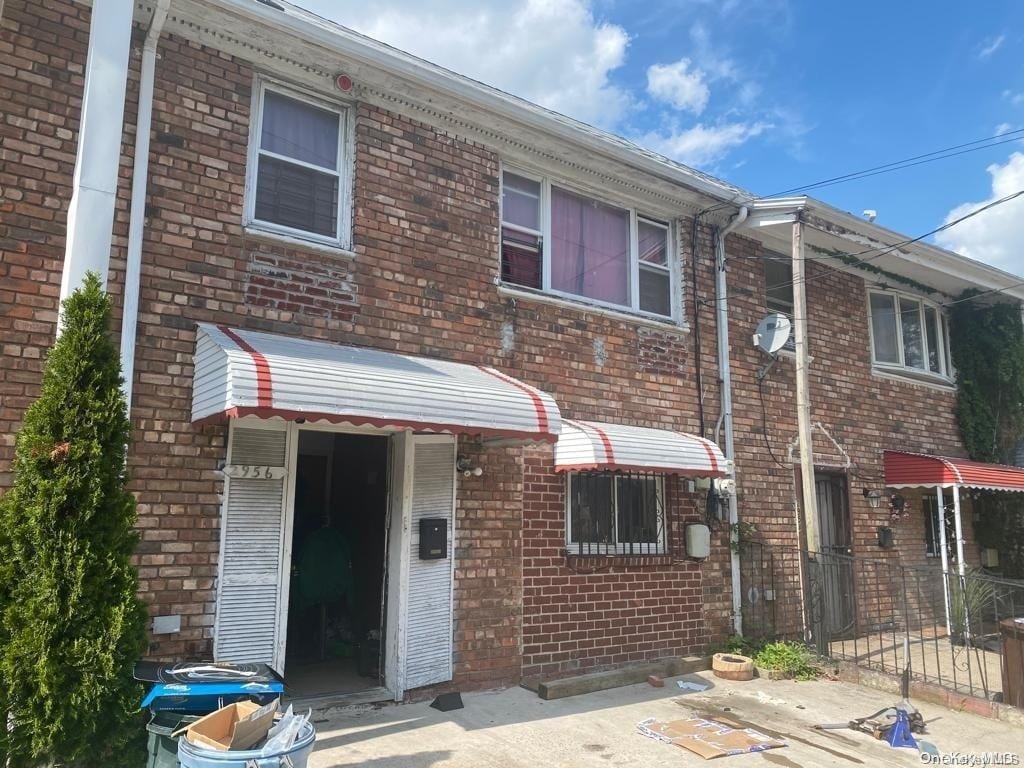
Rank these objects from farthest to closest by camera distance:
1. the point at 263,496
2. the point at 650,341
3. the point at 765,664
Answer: the point at 650,341
the point at 765,664
the point at 263,496

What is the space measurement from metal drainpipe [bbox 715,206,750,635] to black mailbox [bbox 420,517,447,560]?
3918 millimetres

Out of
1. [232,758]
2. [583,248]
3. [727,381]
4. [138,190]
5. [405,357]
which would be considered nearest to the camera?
[232,758]

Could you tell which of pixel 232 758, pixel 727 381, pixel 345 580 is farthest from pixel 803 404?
pixel 232 758

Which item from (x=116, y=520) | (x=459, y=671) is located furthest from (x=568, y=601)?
(x=116, y=520)

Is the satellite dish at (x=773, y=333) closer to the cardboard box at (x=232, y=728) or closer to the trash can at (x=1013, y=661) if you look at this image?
the trash can at (x=1013, y=661)

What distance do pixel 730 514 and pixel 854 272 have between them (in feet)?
16.4

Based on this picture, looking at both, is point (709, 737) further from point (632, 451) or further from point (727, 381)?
point (727, 381)

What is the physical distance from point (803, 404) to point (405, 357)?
16.8 ft

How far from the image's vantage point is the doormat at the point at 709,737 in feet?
18.8

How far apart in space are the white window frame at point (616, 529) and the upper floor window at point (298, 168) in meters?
3.59

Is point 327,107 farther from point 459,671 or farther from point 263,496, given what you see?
point 459,671

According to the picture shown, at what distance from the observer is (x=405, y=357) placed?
6.81 metres

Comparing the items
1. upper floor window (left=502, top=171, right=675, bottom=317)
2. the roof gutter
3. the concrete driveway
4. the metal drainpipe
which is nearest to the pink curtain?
upper floor window (left=502, top=171, right=675, bottom=317)

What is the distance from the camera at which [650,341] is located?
9.03 meters
